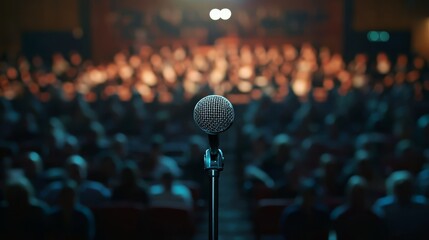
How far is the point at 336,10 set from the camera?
84.2 feet

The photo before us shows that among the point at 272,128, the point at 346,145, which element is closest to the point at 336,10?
the point at 272,128

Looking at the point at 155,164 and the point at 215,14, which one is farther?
the point at 215,14

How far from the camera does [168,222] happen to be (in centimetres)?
644

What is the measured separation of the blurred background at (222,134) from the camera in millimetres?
6391

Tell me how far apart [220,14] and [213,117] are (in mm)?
24551

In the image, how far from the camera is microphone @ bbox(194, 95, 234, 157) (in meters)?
2.78

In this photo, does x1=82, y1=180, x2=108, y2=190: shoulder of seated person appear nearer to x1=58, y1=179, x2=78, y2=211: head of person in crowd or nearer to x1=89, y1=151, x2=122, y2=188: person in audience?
x1=89, y1=151, x2=122, y2=188: person in audience

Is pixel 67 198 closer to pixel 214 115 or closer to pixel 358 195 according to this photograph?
pixel 358 195

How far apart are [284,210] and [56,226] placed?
7.43ft

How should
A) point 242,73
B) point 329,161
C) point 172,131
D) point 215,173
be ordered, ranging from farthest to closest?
point 242,73
point 172,131
point 329,161
point 215,173

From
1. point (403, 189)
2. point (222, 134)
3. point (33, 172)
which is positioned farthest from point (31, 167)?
point (222, 134)

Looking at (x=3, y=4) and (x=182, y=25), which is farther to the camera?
(x=182, y=25)

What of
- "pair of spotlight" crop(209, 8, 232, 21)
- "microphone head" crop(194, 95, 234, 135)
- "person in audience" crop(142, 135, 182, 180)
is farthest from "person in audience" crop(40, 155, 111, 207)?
"pair of spotlight" crop(209, 8, 232, 21)

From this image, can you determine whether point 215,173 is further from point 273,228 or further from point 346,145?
point 346,145
